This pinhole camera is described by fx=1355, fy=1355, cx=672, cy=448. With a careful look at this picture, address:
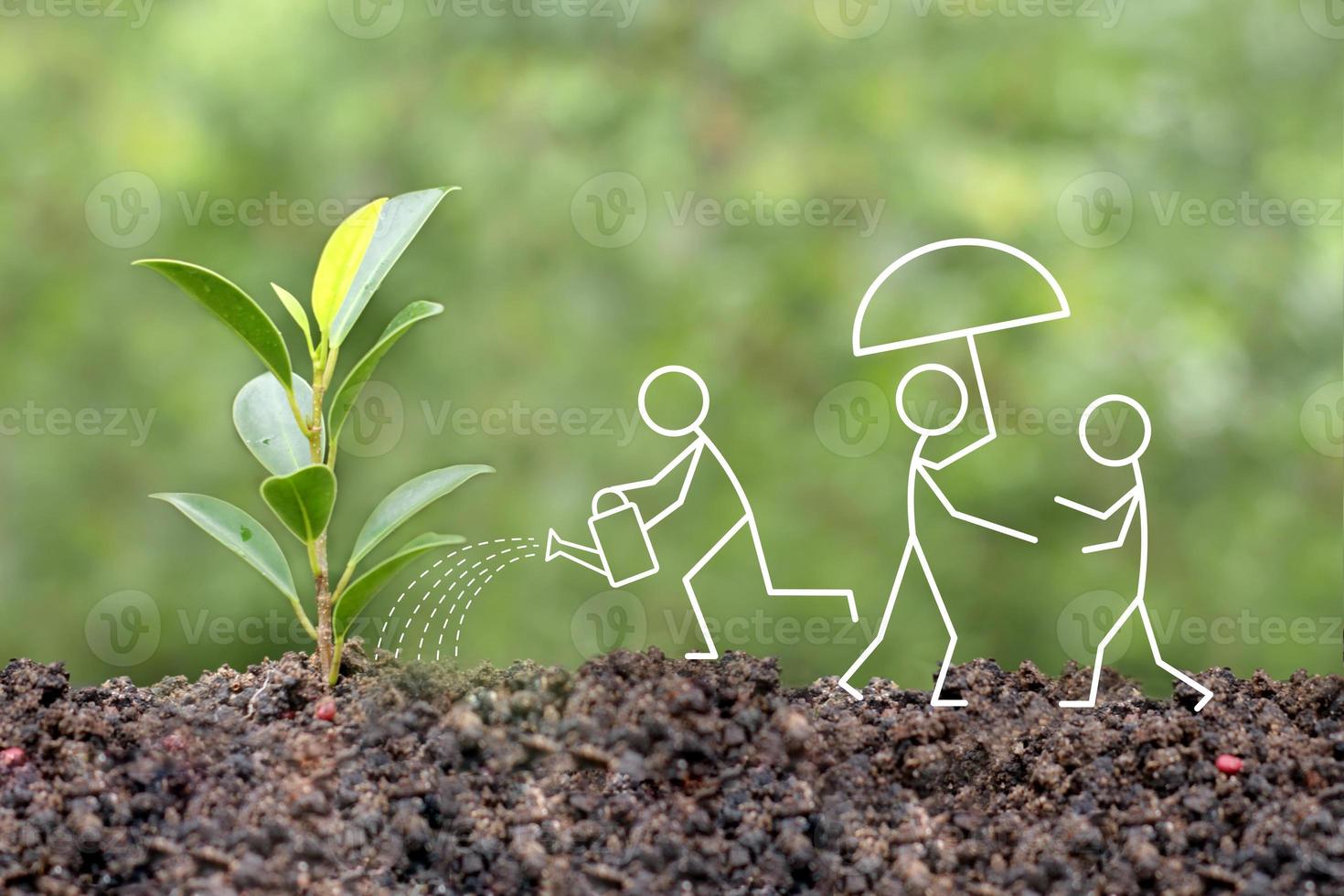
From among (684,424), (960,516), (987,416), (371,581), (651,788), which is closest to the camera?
(651,788)

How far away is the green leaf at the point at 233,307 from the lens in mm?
1704

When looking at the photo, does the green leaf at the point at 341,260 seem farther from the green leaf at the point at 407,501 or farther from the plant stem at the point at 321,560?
the green leaf at the point at 407,501

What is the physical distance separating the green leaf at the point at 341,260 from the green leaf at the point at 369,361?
8 centimetres

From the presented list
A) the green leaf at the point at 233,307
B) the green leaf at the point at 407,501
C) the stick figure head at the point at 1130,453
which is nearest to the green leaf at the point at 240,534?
the green leaf at the point at 407,501

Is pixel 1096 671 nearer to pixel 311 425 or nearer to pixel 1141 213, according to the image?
pixel 1141 213

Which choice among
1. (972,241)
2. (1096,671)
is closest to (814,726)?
(1096,671)

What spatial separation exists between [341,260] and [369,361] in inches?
6.3

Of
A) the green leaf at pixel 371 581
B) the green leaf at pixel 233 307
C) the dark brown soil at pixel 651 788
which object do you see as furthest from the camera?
the green leaf at pixel 371 581

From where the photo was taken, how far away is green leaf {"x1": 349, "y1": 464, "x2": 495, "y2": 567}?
1.90 meters

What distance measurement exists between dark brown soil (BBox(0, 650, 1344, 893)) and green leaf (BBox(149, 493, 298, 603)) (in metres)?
0.18

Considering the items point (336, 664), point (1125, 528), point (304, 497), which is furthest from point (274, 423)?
point (1125, 528)

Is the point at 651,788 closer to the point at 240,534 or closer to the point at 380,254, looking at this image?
the point at 240,534

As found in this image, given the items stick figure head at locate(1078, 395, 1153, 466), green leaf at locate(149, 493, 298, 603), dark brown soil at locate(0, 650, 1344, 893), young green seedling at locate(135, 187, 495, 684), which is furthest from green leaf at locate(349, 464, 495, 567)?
stick figure head at locate(1078, 395, 1153, 466)

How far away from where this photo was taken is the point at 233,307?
69.3 inches
